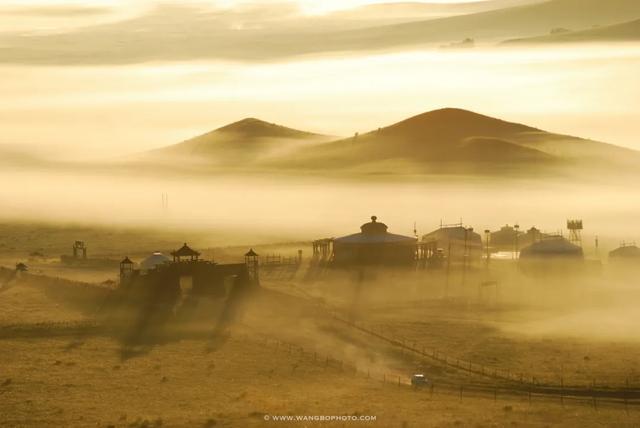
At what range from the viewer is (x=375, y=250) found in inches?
4402

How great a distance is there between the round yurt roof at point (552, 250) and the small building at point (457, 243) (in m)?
6.49

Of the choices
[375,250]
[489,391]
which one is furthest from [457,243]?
[489,391]

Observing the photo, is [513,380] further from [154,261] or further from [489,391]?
[154,261]

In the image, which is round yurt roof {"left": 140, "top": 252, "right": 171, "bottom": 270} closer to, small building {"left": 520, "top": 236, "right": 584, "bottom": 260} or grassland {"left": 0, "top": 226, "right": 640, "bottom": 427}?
grassland {"left": 0, "top": 226, "right": 640, "bottom": 427}

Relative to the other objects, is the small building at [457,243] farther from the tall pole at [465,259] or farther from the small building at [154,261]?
the small building at [154,261]

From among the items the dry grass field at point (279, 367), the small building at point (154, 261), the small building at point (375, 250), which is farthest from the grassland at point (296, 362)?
the small building at point (375, 250)

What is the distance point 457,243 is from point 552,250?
13904 millimetres

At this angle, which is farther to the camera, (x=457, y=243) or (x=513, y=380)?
(x=457, y=243)

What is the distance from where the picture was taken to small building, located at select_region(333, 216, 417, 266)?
11150 cm

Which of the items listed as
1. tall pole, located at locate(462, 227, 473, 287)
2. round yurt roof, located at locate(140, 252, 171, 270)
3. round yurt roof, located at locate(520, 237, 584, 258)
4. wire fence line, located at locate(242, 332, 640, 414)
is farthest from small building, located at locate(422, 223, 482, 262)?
wire fence line, located at locate(242, 332, 640, 414)

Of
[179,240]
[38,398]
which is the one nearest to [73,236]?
[179,240]

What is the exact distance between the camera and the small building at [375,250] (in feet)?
366

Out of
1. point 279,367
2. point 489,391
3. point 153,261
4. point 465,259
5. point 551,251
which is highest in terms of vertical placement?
point 551,251

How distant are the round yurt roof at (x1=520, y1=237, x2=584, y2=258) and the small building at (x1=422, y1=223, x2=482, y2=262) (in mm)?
6491
